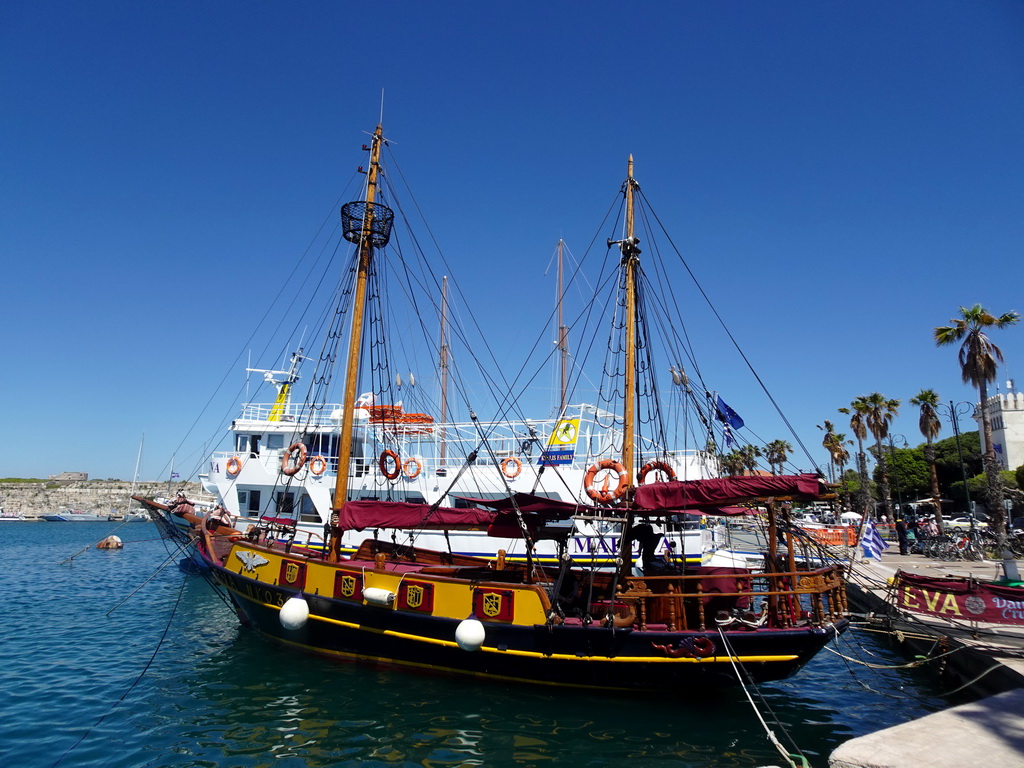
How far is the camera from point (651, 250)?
53.4ft

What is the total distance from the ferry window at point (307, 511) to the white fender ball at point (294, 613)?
44.9 feet

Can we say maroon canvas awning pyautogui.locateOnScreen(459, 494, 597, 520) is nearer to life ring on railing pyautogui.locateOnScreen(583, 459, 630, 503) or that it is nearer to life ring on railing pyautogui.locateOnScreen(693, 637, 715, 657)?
life ring on railing pyautogui.locateOnScreen(583, 459, 630, 503)

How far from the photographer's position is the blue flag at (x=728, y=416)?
2192 centimetres

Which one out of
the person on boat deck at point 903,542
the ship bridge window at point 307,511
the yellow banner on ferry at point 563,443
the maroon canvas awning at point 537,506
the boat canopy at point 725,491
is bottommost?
the person on boat deck at point 903,542

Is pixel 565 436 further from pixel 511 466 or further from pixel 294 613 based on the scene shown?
pixel 294 613

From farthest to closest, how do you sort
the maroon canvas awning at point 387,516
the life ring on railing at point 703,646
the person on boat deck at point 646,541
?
the maroon canvas awning at point 387,516, the person on boat deck at point 646,541, the life ring on railing at point 703,646

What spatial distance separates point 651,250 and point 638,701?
11.1 meters

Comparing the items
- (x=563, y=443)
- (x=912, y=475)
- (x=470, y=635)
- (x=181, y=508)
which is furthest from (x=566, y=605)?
(x=912, y=475)

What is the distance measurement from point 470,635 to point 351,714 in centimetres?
242

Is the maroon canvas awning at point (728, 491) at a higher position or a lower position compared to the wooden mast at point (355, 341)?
lower

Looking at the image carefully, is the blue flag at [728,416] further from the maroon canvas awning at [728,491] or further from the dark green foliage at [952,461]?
the dark green foliage at [952,461]

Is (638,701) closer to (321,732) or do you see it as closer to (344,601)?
(321,732)

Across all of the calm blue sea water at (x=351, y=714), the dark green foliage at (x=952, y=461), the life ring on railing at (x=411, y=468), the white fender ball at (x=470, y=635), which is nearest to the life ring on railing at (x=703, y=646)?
the calm blue sea water at (x=351, y=714)

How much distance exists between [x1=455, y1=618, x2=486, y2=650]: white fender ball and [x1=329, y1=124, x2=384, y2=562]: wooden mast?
4451mm
